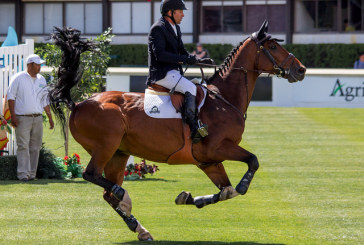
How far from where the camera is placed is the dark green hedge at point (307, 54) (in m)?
39.4

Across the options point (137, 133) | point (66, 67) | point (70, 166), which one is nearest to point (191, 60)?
point (137, 133)

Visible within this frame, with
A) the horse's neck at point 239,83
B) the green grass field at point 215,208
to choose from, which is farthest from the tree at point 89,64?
the horse's neck at point 239,83

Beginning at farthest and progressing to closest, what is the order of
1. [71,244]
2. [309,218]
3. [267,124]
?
[267,124]
[309,218]
[71,244]

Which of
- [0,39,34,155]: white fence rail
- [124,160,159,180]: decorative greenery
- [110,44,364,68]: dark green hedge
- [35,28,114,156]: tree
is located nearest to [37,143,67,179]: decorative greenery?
[0,39,34,155]: white fence rail

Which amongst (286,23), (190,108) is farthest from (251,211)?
(286,23)

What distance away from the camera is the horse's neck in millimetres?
9633

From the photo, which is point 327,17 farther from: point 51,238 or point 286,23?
point 51,238

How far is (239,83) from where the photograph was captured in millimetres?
9727

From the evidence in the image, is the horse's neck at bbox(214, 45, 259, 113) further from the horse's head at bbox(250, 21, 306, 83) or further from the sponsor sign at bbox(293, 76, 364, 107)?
the sponsor sign at bbox(293, 76, 364, 107)

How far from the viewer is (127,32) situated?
1804 inches

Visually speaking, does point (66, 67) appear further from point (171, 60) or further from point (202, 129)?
point (202, 129)

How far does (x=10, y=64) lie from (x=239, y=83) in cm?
562

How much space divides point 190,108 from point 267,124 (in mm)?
14073

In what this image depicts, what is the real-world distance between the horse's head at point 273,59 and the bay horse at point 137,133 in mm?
362
